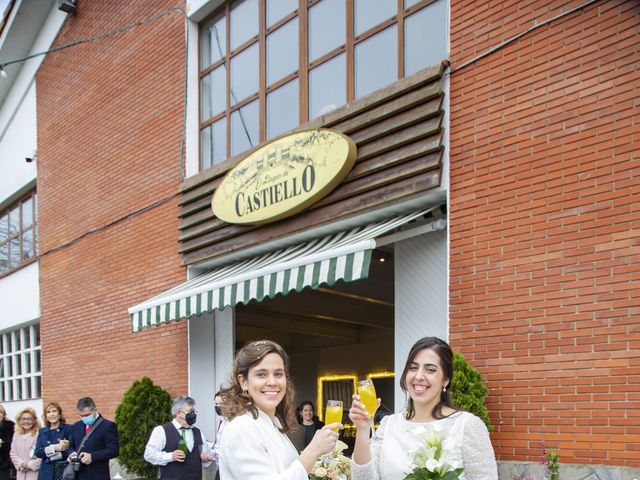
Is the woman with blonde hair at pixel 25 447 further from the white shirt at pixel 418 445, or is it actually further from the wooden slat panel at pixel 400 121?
the white shirt at pixel 418 445

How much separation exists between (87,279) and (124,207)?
1.79 m

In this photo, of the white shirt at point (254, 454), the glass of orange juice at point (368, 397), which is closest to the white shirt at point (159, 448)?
the glass of orange juice at point (368, 397)

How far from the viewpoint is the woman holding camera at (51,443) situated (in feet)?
27.0

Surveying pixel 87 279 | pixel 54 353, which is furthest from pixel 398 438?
pixel 54 353

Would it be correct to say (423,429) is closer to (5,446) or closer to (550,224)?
(550,224)

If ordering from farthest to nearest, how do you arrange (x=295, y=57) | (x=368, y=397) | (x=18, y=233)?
(x=18, y=233)
(x=295, y=57)
(x=368, y=397)

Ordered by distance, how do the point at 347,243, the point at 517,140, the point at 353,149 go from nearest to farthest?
the point at 517,140 < the point at 347,243 < the point at 353,149

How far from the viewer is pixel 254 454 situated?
2773 mm

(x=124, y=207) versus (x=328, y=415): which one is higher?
(x=124, y=207)

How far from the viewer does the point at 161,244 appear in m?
11.0

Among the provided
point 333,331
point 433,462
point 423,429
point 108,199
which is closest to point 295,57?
point 108,199

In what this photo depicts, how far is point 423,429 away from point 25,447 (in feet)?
26.0

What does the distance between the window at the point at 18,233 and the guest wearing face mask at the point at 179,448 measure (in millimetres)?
8789

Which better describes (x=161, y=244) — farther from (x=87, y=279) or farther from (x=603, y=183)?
(x=603, y=183)
